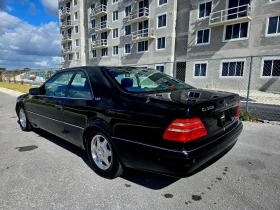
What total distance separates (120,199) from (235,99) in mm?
2075

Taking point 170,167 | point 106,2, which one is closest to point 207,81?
point 170,167

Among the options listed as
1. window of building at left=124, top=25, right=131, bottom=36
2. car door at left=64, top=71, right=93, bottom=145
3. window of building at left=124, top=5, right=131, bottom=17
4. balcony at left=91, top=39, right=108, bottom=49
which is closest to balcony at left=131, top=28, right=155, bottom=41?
window of building at left=124, top=25, right=131, bottom=36

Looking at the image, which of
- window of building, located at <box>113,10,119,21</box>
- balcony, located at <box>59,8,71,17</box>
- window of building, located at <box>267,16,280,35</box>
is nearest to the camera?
window of building, located at <box>267,16,280,35</box>

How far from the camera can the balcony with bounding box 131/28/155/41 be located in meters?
23.8

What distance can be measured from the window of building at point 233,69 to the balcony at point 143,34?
34.1ft

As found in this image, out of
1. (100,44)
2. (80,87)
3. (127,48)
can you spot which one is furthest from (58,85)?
(100,44)

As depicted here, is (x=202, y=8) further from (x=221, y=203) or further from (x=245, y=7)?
(x=221, y=203)

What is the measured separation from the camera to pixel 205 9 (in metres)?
19.3

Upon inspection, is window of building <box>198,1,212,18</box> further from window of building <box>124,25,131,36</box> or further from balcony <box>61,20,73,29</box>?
balcony <box>61,20,73,29</box>

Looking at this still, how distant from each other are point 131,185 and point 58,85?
237cm

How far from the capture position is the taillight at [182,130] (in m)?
1.81

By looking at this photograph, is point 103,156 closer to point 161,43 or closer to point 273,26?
point 273,26

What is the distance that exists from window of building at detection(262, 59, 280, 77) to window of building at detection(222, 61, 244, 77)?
5.83 ft

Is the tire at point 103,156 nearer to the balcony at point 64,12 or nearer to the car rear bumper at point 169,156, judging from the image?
the car rear bumper at point 169,156
